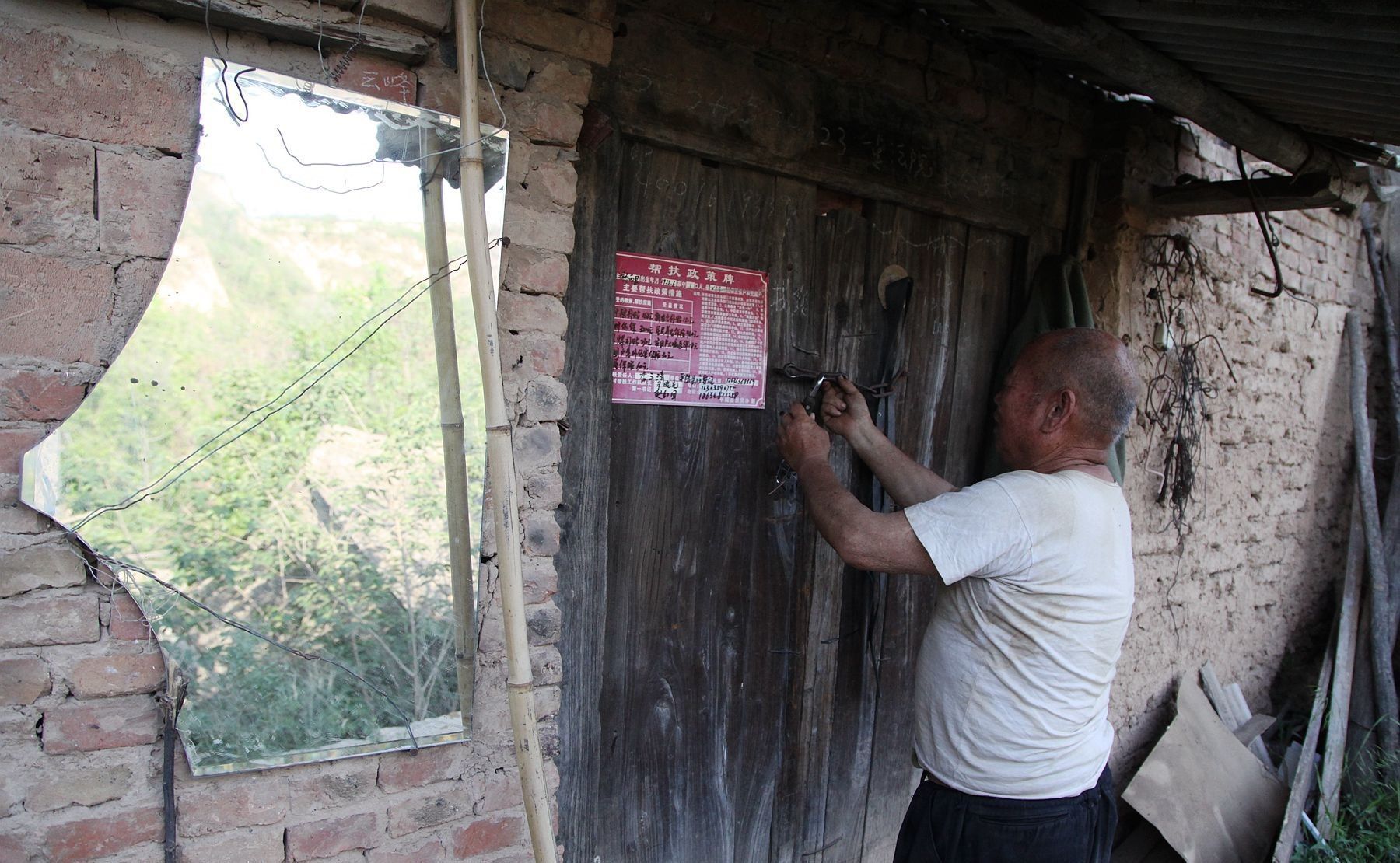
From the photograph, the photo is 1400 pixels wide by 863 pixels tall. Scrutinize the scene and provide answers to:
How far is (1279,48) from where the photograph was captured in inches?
79.4

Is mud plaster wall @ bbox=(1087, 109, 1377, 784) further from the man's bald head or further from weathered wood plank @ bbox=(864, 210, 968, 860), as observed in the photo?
the man's bald head

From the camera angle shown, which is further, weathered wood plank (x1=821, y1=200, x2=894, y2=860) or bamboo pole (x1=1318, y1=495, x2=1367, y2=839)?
bamboo pole (x1=1318, y1=495, x2=1367, y2=839)

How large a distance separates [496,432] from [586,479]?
504 mm

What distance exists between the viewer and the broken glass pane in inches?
53.1

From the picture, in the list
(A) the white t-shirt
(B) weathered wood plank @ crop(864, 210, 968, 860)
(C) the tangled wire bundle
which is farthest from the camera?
(C) the tangled wire bundle

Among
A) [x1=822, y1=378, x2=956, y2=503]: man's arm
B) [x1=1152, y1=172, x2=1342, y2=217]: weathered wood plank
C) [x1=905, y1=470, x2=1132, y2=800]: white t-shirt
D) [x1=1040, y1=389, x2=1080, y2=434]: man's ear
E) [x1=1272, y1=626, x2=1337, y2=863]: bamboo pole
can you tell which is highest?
[x1=1152, y1=172, x2=1342, y2=217]: weathered wood plank

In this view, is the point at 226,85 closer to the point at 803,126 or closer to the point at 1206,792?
the point at 803,126

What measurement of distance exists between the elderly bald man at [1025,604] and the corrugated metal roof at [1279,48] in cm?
80

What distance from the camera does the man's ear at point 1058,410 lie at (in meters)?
1.79

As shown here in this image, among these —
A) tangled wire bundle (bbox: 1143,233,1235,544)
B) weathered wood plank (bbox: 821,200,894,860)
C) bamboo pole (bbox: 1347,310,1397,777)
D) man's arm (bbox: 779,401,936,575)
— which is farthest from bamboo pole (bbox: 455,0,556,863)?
bamboo pole (bbox: 1347,310,1397,777)

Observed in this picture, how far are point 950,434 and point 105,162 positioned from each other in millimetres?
2318

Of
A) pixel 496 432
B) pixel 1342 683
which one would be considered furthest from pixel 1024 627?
pixel 1342 683

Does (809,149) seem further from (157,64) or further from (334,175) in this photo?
(157,64)

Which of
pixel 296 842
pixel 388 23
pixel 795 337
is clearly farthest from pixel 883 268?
pixel 296 842
